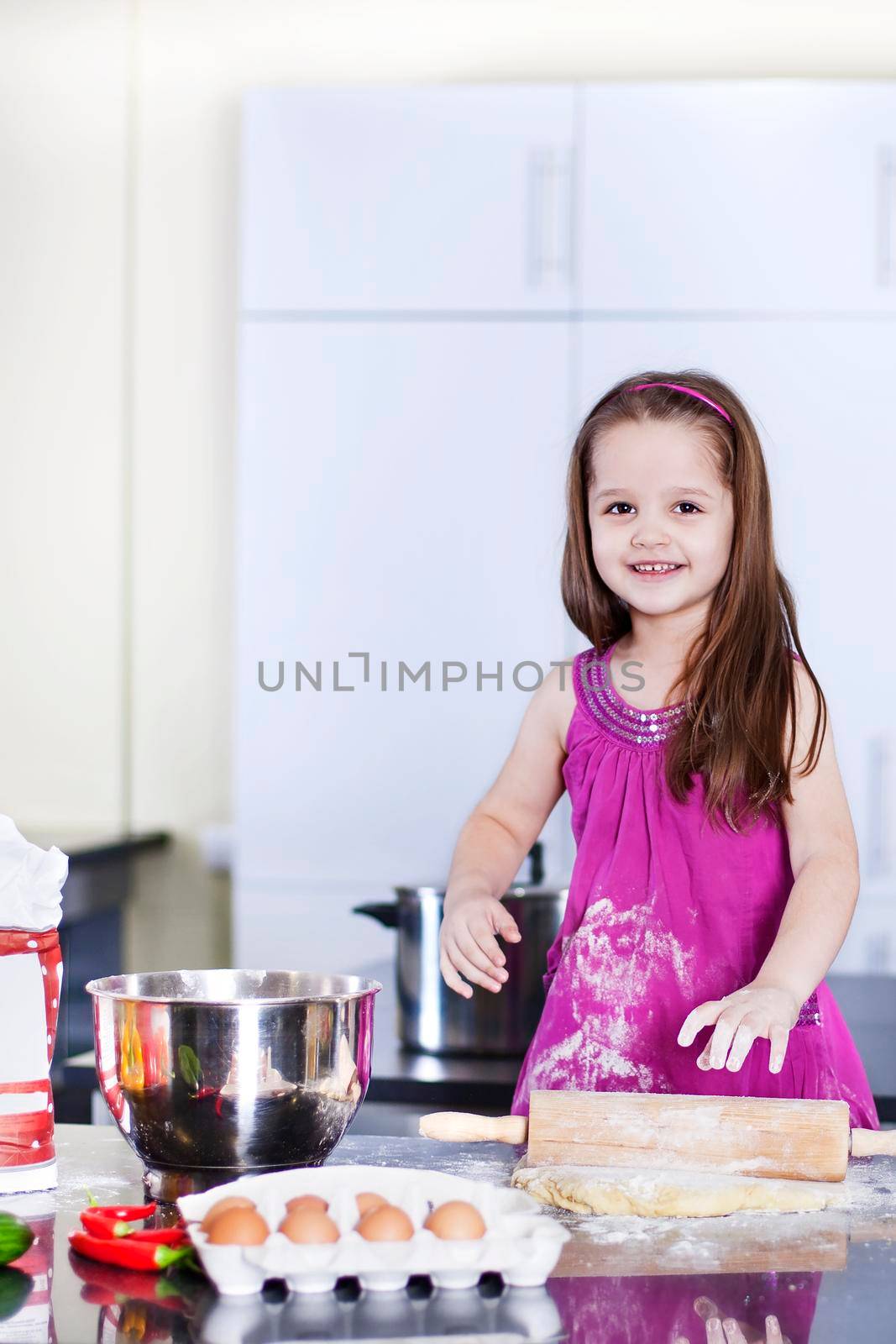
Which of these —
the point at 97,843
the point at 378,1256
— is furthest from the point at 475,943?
the point at 97,843

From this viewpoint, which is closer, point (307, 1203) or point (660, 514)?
point (307, 1203)

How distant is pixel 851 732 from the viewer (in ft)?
7.45

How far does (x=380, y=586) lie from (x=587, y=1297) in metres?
1.78

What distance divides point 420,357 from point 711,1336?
1.92 m

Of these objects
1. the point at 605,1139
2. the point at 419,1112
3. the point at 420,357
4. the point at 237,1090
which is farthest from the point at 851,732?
the point at 237,1090

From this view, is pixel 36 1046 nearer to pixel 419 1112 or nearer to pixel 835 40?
pixel 419 1112

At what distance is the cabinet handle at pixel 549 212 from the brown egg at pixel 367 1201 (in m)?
1.85

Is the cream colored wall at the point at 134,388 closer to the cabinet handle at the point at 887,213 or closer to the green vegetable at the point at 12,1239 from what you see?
the cabinet handle at the point at 887,213

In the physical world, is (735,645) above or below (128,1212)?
above

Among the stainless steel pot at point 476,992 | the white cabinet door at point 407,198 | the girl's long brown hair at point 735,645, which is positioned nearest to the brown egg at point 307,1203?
the girl's long brown hair at point 735,645

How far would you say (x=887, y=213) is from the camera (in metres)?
2.26

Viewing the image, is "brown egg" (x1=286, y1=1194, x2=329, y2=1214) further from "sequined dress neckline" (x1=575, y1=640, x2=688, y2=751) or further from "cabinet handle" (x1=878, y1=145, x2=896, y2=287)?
"cabinet handle" (x1=878, y1=145, x2=896, y2=287)

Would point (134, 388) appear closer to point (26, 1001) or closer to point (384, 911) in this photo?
point (384, 911)

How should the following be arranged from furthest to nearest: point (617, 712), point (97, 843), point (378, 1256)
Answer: point (97, 843), point (617, 712), point (378, 1256)
